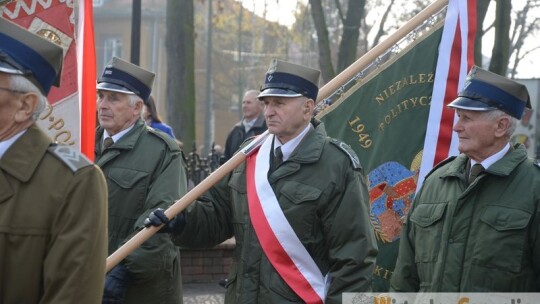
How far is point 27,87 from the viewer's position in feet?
12.1

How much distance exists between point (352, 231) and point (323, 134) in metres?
0.61

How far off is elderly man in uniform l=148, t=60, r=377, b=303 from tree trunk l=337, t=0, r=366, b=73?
11825 mm

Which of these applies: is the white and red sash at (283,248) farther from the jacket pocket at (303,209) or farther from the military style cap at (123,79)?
the military style cap at (123,79)

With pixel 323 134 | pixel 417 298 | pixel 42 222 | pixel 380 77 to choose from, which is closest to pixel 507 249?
pixel 417 298

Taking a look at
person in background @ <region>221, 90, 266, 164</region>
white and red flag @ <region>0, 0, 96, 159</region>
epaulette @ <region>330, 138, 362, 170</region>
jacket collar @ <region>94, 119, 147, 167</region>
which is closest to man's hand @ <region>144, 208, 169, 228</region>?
jacket collar @ <region>94, 119, 147, 167</region>

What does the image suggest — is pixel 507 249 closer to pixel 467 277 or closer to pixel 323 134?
pixel 467 277

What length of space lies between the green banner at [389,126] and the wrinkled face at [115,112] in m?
1.16

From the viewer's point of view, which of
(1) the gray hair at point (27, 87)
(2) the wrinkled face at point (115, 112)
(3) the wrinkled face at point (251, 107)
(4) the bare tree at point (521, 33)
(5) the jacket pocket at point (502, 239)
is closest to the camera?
(1) the gray hair at point (27, 87)

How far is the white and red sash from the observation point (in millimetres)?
5305

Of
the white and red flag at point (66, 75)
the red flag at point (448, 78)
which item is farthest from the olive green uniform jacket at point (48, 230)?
the red flag at point (448, 78)

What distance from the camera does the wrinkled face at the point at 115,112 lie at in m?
Result: 6.33

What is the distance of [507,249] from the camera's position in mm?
4812

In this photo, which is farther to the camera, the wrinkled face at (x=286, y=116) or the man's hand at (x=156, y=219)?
the wrinkled face at (x=286, y=116)

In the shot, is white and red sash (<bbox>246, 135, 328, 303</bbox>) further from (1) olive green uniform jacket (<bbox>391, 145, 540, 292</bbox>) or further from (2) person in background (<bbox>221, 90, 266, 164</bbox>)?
(2) person in background (<bbox>221, 90, 266, 164</bbox>)
